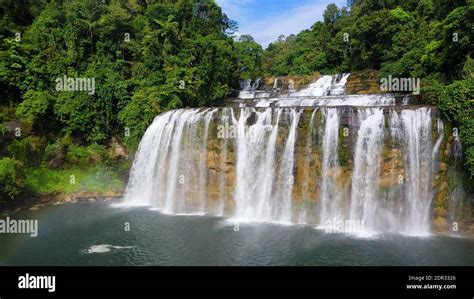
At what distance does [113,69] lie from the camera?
24281 mm

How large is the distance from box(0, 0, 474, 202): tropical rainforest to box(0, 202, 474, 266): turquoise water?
4745mm

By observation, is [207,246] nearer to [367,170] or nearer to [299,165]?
[299,165]

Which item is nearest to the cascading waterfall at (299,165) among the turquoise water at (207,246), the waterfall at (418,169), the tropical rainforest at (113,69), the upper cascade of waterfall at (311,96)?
the waterfall at (418,169)

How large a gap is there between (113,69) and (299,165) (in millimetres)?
14744

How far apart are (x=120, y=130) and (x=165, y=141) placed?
14.9 feet

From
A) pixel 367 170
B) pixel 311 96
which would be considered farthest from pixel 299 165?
pixel 311 96

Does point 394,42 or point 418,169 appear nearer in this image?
point 418,169

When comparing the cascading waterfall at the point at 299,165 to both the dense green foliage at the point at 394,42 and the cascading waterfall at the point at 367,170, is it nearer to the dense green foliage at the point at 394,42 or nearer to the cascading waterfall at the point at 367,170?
the cascading waterfall at the point at 367,170

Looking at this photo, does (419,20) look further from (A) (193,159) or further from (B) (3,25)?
(B) (3,25)

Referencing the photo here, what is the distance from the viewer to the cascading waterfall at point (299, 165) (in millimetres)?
14383

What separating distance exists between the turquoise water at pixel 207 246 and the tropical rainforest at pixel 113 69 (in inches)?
187

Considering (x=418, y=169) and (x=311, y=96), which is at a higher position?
(x=311, y=96)

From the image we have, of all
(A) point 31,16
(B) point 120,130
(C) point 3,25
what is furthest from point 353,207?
(A) point 31,16

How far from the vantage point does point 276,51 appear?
50.2 meters
